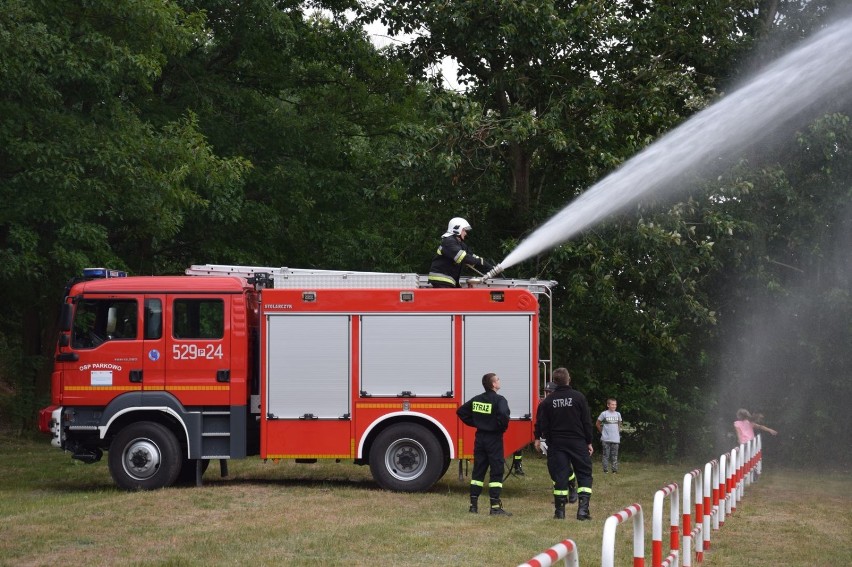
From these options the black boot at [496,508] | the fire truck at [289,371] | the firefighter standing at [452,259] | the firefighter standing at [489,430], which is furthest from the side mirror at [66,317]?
the black boot at [496,508]

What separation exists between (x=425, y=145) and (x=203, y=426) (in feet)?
28.7

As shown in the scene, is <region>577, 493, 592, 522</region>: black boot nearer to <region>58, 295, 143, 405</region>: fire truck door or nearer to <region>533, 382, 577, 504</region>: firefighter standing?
<region>533, 382, 577, 504</region>: firefighter standing

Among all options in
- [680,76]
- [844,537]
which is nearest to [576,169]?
[680,76]

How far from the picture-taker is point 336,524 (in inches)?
516

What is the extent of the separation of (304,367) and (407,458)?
1796mm

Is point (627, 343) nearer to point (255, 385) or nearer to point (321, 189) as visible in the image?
point (321, 189)

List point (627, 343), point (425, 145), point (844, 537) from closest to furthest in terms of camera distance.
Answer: point (844, 537)
point (425, 145)
point (627, 343)

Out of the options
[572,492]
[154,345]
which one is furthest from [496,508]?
[154,345]

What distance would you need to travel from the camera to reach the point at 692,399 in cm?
2606

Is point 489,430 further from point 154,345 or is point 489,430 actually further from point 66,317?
point 66,317

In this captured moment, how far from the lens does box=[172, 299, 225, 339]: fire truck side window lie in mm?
16266

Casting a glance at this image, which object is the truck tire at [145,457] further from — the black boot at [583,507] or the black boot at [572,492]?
the black boot at [583,507]

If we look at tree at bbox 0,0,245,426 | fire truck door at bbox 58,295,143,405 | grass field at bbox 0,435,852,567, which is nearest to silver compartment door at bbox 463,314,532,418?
grass field at bbox 0,435,852,567

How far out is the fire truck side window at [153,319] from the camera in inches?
642
